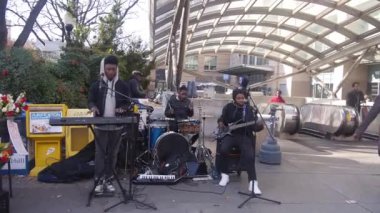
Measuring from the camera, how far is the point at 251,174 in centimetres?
629

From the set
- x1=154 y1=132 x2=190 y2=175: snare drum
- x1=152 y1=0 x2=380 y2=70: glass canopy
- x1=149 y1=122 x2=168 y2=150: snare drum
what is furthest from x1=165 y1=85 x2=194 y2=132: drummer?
x1=152 y1=0 x2=380 y2=70: glass canopy

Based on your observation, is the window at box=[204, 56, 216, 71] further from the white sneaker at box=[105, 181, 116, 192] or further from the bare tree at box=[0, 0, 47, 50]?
the white sneaker at box=[105, 181, 116, 192]

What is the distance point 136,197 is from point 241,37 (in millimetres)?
22580

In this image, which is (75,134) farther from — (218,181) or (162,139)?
(218,181)

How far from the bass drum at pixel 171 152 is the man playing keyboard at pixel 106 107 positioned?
1.28m

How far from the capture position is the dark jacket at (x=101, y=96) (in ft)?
19.3

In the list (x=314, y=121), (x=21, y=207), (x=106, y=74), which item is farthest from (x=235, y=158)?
(x=314, y=121)

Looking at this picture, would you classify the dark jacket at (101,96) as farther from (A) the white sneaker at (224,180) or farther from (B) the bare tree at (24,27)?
(B) the bare tree at (24,27)

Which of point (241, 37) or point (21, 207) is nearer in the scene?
point (21, 207)

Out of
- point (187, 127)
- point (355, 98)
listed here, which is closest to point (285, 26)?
point (355, 98)

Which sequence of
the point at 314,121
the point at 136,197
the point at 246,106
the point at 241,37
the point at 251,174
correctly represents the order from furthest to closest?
the point at 241,37
the point at 314,121
the point at 246,106
the point at 251,174
the point at 136,197

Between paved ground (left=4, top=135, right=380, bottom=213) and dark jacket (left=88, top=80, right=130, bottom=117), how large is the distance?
1.25 m

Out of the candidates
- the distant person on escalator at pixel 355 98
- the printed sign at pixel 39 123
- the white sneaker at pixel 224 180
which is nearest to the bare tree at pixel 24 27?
the printed sign at pixel 39 123

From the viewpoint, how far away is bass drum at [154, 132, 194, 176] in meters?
7.11
